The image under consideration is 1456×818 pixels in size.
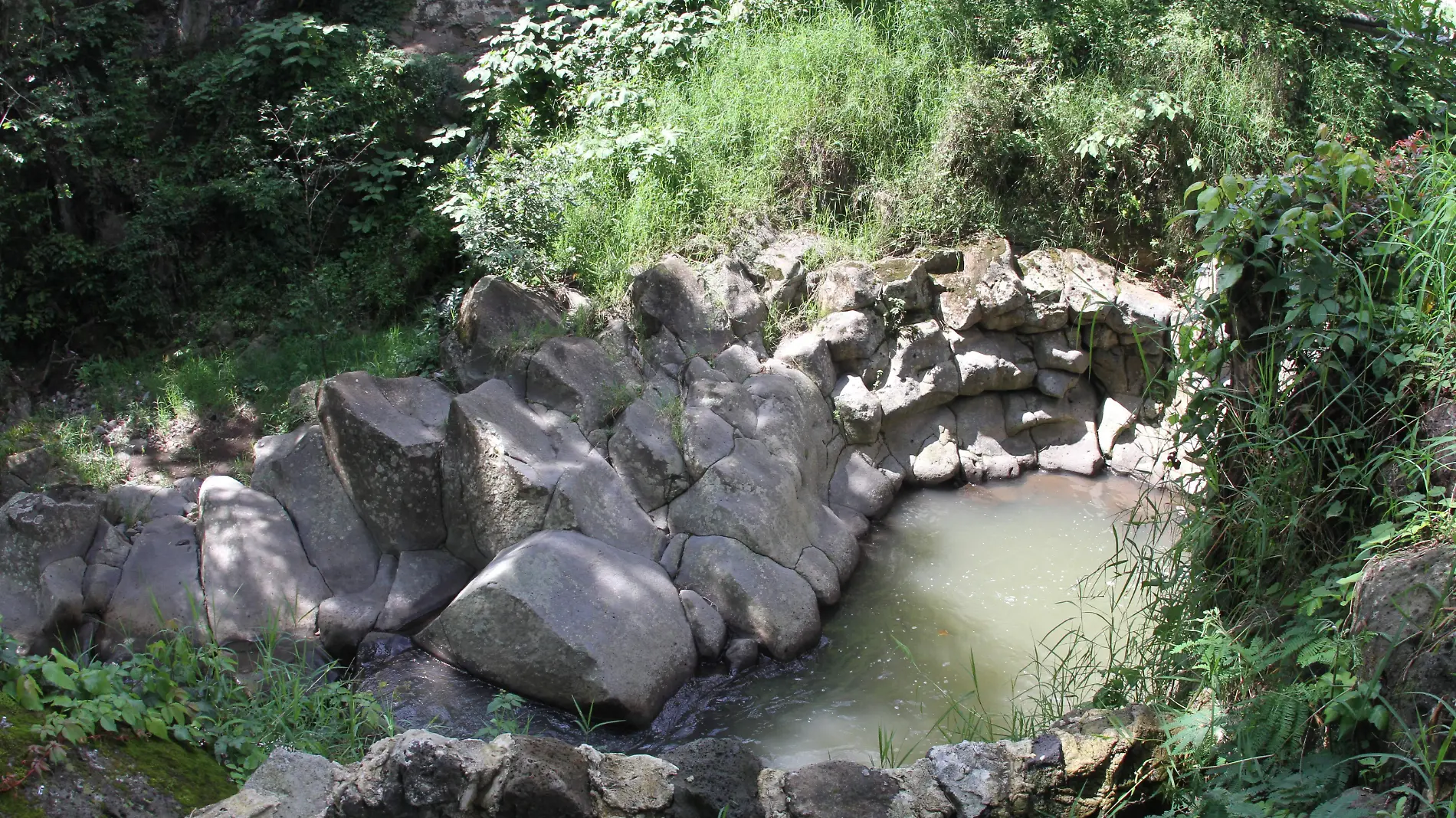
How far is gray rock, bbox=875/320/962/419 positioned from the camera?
23.9 ft

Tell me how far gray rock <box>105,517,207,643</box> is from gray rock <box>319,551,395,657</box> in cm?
57

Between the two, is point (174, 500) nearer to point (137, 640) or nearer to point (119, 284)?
point (137, 640)

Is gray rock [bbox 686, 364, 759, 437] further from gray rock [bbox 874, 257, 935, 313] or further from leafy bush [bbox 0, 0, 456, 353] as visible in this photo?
leafy bush [bbox 0, 0, 456, 353]

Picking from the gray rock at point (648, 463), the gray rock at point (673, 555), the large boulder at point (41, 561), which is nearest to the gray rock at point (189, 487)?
the large boulder at point (41, 561)

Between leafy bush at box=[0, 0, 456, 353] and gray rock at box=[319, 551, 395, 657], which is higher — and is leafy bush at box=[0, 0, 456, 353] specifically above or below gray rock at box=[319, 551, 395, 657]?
above

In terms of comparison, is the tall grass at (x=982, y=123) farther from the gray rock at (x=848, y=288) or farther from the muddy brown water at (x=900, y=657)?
the muddy brown water at (x=900, y=657)

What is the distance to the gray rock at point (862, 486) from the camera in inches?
268

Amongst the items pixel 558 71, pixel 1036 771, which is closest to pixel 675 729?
pixel 1036 771

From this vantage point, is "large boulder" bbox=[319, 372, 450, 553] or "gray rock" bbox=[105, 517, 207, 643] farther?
"large boulder" bbox=[319, 372, 450, 553]

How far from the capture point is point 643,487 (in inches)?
Result: 234

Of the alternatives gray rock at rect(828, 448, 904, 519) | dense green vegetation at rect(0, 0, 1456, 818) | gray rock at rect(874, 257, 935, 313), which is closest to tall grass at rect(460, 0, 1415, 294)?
dense green vegetation at rect(0, 0, 1456, 818)

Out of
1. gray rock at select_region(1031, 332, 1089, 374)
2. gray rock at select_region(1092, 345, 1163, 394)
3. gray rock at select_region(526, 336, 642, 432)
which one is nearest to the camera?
gray rock at select_region(526, 336, 642, 432)

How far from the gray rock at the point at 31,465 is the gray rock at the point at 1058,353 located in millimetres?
6658

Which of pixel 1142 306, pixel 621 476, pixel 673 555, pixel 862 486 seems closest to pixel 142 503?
pixel 621 476
